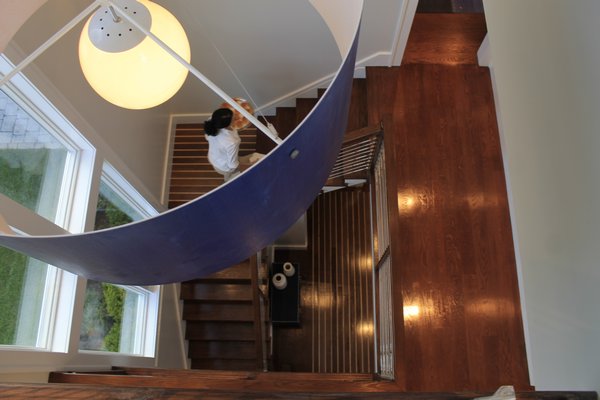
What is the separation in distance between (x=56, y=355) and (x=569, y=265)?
9.47 ft

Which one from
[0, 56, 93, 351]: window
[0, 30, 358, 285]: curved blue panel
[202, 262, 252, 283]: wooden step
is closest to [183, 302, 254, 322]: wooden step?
[202, 262, 252, 283]: wooden step

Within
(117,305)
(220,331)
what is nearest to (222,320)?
(220,331)

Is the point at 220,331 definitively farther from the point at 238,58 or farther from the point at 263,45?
the point at 263,45

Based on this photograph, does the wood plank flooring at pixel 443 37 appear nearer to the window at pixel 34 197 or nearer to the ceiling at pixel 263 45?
the ceiling at pixel 263 45

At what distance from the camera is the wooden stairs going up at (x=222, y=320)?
190 inches

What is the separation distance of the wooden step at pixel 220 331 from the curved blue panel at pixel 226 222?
4104 millimetres

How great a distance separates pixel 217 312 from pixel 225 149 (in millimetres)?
1921

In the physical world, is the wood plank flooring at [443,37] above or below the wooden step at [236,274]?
above

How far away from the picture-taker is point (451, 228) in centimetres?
418

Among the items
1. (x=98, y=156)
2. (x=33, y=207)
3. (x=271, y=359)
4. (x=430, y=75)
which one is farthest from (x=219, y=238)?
(x=271, y=359)

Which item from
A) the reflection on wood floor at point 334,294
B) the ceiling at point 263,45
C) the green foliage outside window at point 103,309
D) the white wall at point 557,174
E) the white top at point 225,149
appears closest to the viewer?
the white wall at point 557,174

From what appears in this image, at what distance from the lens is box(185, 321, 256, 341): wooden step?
502cm

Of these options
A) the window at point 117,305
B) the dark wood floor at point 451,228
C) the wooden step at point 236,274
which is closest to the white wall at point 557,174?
the dark wood floor at point 451,228

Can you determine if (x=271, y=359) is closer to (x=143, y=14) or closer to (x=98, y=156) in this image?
(x=98, y=156)
